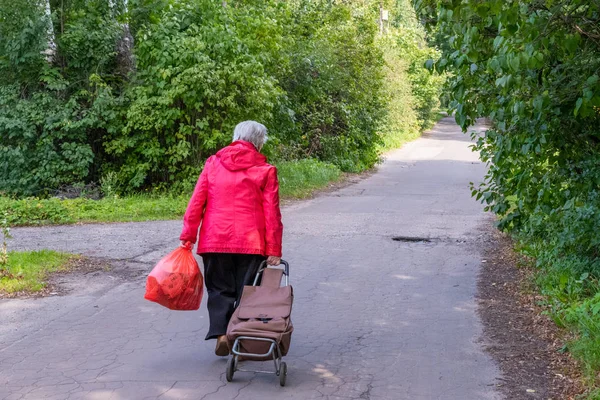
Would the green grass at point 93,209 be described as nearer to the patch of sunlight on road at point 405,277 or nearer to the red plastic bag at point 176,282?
the patch of sunlight on road at point 405,277

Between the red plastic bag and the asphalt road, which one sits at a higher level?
the red plastic bag

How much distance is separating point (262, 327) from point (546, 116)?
4.08 meters

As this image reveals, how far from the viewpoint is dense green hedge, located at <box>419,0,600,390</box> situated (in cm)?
556

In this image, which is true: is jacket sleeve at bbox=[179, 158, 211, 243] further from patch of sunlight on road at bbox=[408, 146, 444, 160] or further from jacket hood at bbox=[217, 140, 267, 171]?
patch of sunlight on road at bbox=[408, 146, 444, 160]

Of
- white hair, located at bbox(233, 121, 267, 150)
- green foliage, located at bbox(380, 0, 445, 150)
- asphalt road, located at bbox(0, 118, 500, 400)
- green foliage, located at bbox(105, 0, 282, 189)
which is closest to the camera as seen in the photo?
asphalt road, located at bbox(0, 118, 500, 400)

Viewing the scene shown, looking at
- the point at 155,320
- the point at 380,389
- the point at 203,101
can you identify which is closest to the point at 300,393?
the point at 380,389

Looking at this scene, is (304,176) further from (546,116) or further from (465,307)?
(546,116)

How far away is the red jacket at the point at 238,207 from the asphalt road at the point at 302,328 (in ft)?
3.19

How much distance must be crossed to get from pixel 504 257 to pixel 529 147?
10.3 ft

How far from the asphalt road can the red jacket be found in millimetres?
972

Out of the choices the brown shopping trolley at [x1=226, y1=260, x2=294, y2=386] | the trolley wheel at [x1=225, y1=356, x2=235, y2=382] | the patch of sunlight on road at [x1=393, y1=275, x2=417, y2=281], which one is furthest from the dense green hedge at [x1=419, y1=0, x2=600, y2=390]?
the trolley wheel at [x1=225, y1=356, x2=235, y2=382]

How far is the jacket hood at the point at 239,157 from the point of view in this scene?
19.8 feet

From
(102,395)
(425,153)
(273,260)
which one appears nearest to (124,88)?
(273,260)

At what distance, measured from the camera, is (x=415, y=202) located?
718 inches
